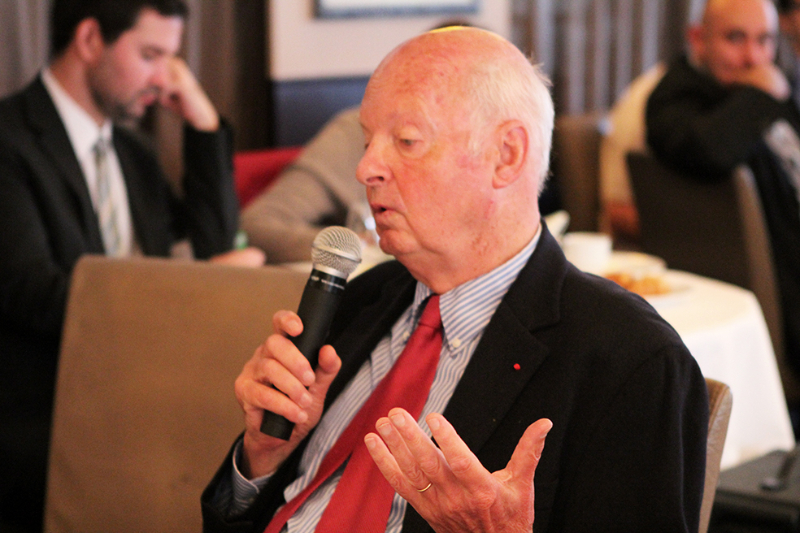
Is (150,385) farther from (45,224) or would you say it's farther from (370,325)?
(45,224)

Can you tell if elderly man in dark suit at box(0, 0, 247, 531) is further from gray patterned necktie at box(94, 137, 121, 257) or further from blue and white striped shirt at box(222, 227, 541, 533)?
blue and white striped shirt at box(222, 227, 541, 533)

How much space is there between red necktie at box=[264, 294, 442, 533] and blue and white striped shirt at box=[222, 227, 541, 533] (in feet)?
0.05

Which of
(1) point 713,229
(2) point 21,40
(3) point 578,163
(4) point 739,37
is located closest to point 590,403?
(1) point 713,229

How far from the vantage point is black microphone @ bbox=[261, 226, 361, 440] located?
999 mm

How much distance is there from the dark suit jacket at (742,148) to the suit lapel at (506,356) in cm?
185

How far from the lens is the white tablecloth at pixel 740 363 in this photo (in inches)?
69.9

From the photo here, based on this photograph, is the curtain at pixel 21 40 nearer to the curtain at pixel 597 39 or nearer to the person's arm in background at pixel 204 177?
the person's arm in background at pixel 204 177

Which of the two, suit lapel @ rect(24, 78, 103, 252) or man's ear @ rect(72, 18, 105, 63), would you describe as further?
man's ear @ rect(72, 18, 105, 63)

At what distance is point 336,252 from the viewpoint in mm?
1010

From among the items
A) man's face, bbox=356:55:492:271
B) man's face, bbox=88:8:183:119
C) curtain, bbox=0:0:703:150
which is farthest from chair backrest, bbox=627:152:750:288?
man's face, bbox=356:55:492:271

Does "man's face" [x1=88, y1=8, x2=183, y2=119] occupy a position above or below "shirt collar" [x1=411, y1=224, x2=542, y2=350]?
above

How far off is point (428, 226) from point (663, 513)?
1.47 ft

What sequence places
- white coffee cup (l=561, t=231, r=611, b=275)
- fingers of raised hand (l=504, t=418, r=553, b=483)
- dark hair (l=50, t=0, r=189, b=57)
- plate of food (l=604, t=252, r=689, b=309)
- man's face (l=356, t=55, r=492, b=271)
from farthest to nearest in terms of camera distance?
dark hair (l=50, t=0, r=189, b=57), white coffee cup (l=561, t=231, r=611, b=275), plate of food (l=604, t=252, r=689, b=309), man's face (l=356, t=55, r=492, b=271), fingers of raised hand (l=504, t=418, r=553, b=483)

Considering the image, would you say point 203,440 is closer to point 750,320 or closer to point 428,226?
point 428,226
